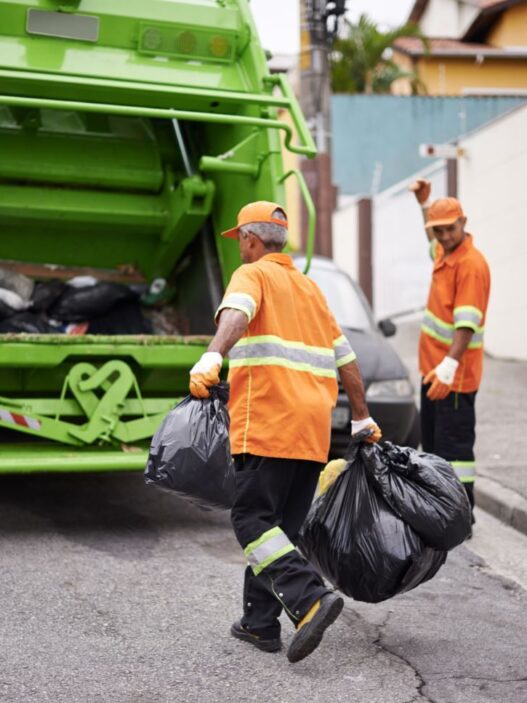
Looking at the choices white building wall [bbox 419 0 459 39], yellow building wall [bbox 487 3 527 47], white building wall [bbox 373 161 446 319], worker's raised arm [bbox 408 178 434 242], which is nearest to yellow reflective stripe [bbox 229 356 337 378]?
worker's raised arm [bbox 408 178 434 242]

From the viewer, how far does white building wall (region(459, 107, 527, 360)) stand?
11922 mm

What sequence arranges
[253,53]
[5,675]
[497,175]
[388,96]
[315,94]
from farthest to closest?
[388,96] < [497,175] < [315,94] < [253,53] < [5,675]

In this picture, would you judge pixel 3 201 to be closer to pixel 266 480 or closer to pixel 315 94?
pixel 266 480

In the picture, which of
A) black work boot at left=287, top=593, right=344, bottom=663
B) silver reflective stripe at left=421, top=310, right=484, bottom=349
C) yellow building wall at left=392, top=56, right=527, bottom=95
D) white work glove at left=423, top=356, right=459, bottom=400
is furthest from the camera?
yellow building wall at left=392, top=56, right=527, bottom=95

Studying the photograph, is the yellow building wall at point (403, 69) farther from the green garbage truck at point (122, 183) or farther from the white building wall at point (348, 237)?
the green garbage truck at point (122, 183)

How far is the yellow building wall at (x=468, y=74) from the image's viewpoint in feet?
84.0

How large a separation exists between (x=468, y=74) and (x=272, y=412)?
23.8m

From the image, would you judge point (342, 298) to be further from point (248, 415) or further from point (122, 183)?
point (248, 415)

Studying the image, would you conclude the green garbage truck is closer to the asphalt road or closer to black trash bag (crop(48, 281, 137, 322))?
black trash bag (crop(48, 281, 137, 322))

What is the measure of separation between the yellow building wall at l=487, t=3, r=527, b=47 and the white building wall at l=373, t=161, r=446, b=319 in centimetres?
1052

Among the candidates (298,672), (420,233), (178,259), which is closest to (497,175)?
(420,233)

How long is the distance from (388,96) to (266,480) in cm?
1969

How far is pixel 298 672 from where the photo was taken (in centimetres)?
338

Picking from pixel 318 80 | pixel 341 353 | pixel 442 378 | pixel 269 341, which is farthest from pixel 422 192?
pixel 318 80
